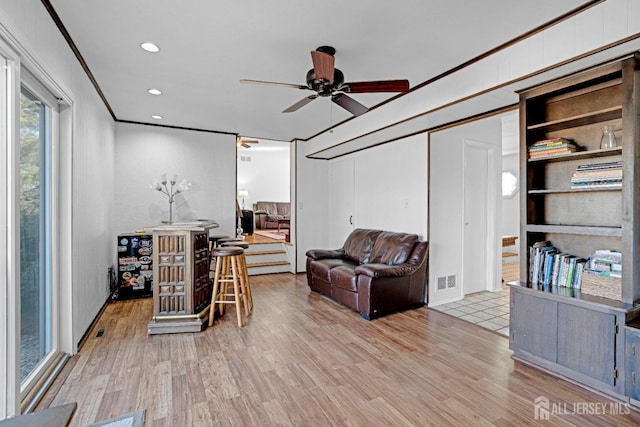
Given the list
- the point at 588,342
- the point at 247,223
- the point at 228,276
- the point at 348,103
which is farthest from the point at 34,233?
the point at 247,223

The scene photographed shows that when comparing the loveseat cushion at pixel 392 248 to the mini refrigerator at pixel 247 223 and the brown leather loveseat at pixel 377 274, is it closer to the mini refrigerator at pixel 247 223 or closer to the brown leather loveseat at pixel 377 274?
the brown leather loveseat at pixel 377 274

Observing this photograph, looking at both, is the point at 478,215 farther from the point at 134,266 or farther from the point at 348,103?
the point at 134,266

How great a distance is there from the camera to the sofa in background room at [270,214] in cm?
955

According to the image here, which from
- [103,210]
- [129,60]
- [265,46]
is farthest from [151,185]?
[265,46]

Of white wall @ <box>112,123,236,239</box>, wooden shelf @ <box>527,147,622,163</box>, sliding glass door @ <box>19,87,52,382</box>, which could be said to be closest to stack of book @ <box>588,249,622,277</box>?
wooden shelf @ <box>527,147,622,163</box>

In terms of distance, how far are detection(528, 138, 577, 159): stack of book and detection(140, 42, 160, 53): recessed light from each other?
3.29 m

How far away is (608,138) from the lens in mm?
2299

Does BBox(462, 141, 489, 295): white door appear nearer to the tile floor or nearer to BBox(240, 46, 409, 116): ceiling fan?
the tile floor

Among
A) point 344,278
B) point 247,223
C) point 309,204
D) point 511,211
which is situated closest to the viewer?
point 344,278

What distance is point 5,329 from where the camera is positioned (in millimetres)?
1639

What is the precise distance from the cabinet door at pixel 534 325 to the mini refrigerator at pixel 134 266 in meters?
4.45

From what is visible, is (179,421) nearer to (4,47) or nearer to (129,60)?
(4,47)

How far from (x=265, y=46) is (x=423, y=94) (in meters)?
1.72

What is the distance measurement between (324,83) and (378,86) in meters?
0.43
